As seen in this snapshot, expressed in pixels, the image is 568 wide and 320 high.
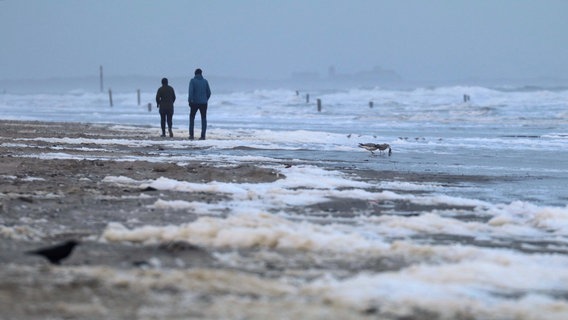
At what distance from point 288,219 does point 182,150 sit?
10721mm

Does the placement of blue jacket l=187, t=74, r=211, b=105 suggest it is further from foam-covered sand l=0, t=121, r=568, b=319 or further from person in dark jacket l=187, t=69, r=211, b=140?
foam-covered sand l=0, t=121, r=568, b=319

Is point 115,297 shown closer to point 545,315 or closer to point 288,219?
point 545,315

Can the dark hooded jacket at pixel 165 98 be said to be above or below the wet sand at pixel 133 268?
above

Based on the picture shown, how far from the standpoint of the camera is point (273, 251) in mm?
6621

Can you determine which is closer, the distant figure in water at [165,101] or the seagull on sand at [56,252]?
the seagull on sand at [56,252]

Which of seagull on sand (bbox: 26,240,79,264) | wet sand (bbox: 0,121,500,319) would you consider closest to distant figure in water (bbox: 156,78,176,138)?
wet sand (bbox: 0,121,500,319)

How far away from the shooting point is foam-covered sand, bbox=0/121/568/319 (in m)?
4.93

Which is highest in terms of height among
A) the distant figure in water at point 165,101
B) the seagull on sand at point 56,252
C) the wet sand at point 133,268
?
the distant figure in water at point 165,101

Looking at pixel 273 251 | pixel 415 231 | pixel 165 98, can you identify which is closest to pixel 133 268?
pixel 273 251

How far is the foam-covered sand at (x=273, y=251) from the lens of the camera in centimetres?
493

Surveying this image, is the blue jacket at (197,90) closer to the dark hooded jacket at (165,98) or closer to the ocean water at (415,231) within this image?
the dark hooded jacket at (165,98)

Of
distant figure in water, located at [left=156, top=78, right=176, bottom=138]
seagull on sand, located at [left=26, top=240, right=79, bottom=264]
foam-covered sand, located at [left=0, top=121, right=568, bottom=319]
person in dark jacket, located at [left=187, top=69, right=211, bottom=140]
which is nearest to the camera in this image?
foam-covered sand, located at [left=0, top=121, right=568, bottom=319]

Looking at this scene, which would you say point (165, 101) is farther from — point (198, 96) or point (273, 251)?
point (273, 251)

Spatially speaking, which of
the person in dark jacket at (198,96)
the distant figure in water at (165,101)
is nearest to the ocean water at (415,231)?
the person in dark jacket at (198,96)
